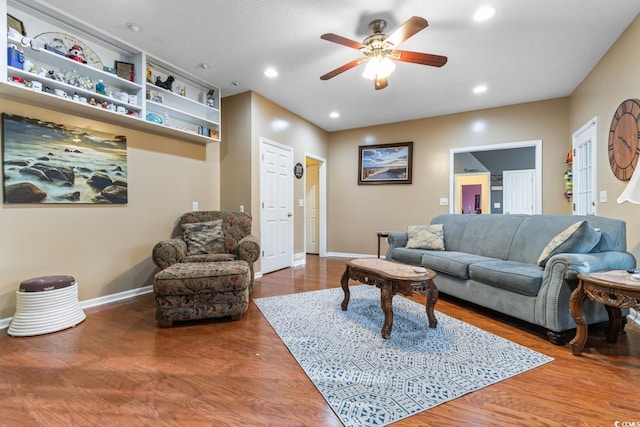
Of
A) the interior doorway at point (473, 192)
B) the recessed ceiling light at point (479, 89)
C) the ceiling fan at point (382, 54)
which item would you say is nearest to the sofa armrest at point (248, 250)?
the ceiling fan at point (382, 54)

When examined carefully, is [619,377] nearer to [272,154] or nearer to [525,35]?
[525,35]

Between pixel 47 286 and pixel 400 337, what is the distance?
284 centimetres

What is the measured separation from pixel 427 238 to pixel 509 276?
1389 millimetres

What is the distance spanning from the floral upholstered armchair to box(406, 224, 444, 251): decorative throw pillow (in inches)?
81.7

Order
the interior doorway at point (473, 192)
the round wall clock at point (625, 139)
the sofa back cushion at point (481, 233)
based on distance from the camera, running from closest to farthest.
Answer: the round wall clock at point (625, 139) < the sofa back cushion at point (481, 233) < the interior doorway at point (473, 192)

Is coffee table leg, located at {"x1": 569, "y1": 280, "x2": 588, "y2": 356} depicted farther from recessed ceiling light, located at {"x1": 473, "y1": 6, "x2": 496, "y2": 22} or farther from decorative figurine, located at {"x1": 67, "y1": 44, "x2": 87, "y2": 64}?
decorative figurine, located at {"x1": 67, "y1": 44, "x2": 87, "y2": 64}

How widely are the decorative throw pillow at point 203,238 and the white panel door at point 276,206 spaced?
932 millimetres

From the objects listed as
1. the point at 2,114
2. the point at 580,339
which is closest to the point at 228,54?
the point at 2,114

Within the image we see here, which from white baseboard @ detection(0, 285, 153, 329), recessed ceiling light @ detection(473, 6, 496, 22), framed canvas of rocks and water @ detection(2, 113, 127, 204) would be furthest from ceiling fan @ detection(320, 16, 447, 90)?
white baseboard @ detection(0, 285, 153, 329)

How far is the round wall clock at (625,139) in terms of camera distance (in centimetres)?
248

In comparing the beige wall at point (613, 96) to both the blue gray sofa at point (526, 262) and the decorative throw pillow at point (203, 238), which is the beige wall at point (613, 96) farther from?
the decorative throw pillow at point (203, 238)

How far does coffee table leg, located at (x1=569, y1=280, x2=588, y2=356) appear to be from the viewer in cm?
194

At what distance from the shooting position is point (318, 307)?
9.43 ft

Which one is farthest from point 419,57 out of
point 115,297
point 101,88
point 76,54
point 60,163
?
point 115,297
